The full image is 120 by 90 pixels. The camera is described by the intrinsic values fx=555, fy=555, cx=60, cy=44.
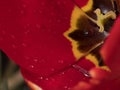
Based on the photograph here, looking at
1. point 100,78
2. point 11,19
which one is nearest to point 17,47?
point 11,19

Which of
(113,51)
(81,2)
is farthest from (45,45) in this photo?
(113,51)

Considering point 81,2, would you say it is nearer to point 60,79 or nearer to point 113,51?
point 60,79

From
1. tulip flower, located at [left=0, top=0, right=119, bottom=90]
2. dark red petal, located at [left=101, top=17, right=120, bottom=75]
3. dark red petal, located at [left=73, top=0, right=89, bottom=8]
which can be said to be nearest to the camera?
dark red petal, located at [left=101, top=17, right=120, bottom=75]

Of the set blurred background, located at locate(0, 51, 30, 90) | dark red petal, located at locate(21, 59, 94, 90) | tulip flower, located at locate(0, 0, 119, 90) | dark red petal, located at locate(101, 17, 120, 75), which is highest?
dark red petal, located at locate(101, 17, 120, 75)

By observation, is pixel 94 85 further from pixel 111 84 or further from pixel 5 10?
pixel 5 10

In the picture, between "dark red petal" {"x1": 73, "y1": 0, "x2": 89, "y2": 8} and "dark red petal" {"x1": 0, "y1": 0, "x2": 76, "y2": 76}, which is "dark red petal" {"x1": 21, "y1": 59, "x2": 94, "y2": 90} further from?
"dark red petal" {"x1": 73, "y1": 0, "x2": 89, "y2": 8}

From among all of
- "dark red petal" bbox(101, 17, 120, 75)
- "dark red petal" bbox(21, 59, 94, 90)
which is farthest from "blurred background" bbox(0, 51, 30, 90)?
"dark red petal" bbox(101, 17, 120, 75)

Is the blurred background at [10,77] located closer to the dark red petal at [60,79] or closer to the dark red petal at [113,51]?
the dark red petal at [60,79]

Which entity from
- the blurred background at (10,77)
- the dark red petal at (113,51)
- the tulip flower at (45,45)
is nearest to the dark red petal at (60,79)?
the tulip flower at (45,45)
